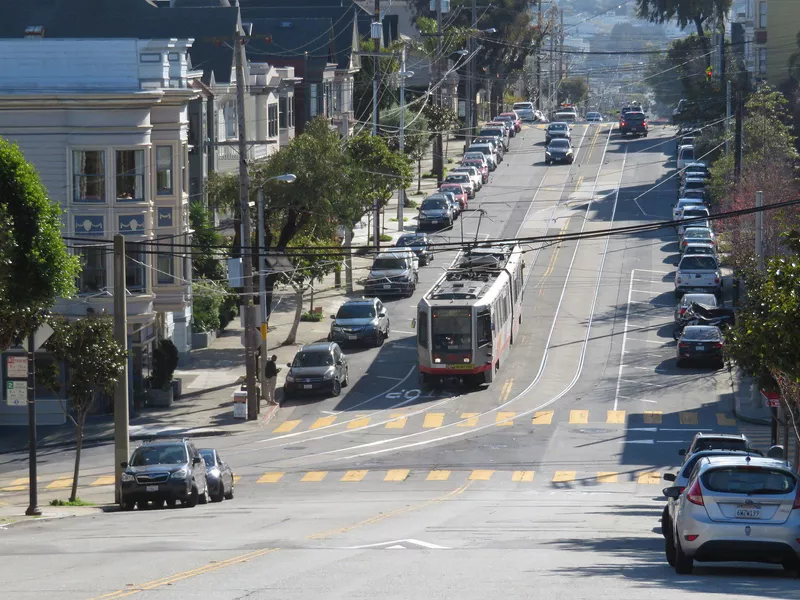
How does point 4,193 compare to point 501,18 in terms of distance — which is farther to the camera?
point 501,18

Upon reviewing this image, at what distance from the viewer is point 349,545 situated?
19.7 meters

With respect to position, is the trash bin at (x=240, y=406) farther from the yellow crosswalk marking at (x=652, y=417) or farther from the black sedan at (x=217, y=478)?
the yellow crosswalk marking at (x=652, y=417)

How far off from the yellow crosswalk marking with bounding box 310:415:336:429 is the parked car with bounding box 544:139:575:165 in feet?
180

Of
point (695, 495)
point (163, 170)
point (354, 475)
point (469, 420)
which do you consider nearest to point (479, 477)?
point (354, 475)

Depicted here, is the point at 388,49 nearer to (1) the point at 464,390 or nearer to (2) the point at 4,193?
(1) the point at 464,390

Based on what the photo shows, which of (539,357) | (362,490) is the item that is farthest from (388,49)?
(362,490)

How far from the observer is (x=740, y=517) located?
16438mm

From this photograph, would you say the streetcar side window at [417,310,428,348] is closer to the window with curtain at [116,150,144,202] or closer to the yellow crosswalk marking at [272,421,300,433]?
the yellow crosswalk marking at [272,421,300,433]

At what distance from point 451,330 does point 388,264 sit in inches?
607

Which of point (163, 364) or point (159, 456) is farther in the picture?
point (163, 364)

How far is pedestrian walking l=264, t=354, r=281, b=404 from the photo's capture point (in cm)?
4478

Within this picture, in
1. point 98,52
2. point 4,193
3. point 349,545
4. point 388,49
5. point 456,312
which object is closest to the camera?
point 349,545

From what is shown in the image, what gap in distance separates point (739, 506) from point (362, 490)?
1713 centimetres

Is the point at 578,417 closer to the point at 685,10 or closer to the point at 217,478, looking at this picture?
the point at 217,478
